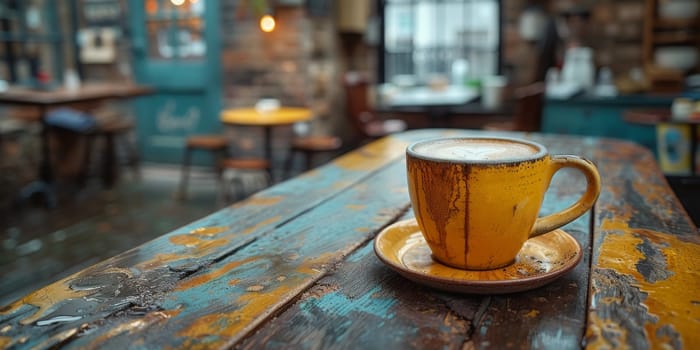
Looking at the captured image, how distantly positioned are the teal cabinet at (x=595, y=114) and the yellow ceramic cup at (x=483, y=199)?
3587 millimetres

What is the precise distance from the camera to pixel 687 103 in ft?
9.03

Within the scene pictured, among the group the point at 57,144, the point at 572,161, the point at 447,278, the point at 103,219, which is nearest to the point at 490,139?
the point at 572,161

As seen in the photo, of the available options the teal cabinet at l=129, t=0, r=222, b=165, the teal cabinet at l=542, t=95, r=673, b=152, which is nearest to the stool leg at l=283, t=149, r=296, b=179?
the teal cabinet at l=129, t=0, r=222, b=165

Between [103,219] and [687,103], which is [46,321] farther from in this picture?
[103,219]

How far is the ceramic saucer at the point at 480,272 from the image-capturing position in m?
0.69

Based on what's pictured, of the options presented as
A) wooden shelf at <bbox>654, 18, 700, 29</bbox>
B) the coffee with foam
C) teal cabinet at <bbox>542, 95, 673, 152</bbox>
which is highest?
wooden shelf at <bbox>654, 18, 700, 29</bbox>

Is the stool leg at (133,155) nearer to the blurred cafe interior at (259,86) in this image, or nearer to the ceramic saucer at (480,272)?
the blurred cafe interior at (259,86)

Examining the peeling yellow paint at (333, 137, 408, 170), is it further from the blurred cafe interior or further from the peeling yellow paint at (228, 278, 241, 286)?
the blurred cafe interior

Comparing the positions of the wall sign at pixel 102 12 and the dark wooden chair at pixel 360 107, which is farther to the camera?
the wall sign at pixel 102 12

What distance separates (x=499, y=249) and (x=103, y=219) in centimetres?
374

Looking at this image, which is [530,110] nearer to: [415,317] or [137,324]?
[415,317]

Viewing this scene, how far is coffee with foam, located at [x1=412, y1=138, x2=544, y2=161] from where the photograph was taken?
0.74m

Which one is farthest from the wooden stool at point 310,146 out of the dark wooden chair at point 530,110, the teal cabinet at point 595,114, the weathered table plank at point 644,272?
the weathered table plank at point 644,272

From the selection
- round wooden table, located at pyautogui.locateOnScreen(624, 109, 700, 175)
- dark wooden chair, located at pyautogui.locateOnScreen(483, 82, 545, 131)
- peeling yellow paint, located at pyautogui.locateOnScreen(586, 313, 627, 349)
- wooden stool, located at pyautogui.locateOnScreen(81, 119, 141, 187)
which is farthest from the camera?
wooden stool, located at pyautogui.locateOnScreen(81, 119, 141, 187)
